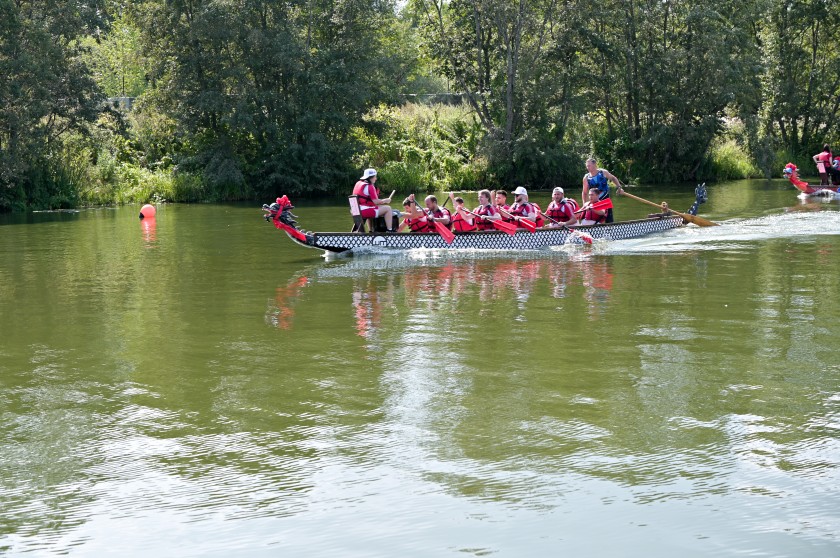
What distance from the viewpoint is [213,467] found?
7.36 m

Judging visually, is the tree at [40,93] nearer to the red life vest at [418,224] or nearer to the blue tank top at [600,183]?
the red life vest at [418,224]

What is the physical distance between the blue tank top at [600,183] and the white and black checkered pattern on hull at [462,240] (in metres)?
0.79

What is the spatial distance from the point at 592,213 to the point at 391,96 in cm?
1990

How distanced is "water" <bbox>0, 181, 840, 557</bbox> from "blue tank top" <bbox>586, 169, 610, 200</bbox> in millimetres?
4683

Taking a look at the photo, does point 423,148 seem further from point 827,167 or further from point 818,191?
point 818,191

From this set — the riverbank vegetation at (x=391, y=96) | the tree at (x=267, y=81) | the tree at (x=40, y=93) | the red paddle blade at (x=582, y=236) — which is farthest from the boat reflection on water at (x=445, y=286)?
the tree at (x=267, y=81)

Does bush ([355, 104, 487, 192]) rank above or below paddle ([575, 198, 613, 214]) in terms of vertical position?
above

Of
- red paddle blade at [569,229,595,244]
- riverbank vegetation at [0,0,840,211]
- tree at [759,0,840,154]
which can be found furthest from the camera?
tree at [759,0,840,154]

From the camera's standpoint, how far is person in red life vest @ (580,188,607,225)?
2105 centimetres

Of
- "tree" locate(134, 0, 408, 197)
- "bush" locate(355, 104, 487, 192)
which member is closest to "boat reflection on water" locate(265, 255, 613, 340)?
"tree" locate(134, 0, 408, 197)

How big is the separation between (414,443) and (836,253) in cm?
1363

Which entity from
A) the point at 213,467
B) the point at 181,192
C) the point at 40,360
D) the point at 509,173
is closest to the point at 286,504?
the point at 213,467

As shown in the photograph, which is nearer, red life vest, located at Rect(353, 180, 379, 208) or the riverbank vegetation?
red life vest, located at Rect(353, 180, 379, 208)

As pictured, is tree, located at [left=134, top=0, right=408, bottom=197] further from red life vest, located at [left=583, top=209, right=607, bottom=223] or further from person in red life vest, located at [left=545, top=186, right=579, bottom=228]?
red life vest, located at [left=583, top=209, right=607, bottom=223]
